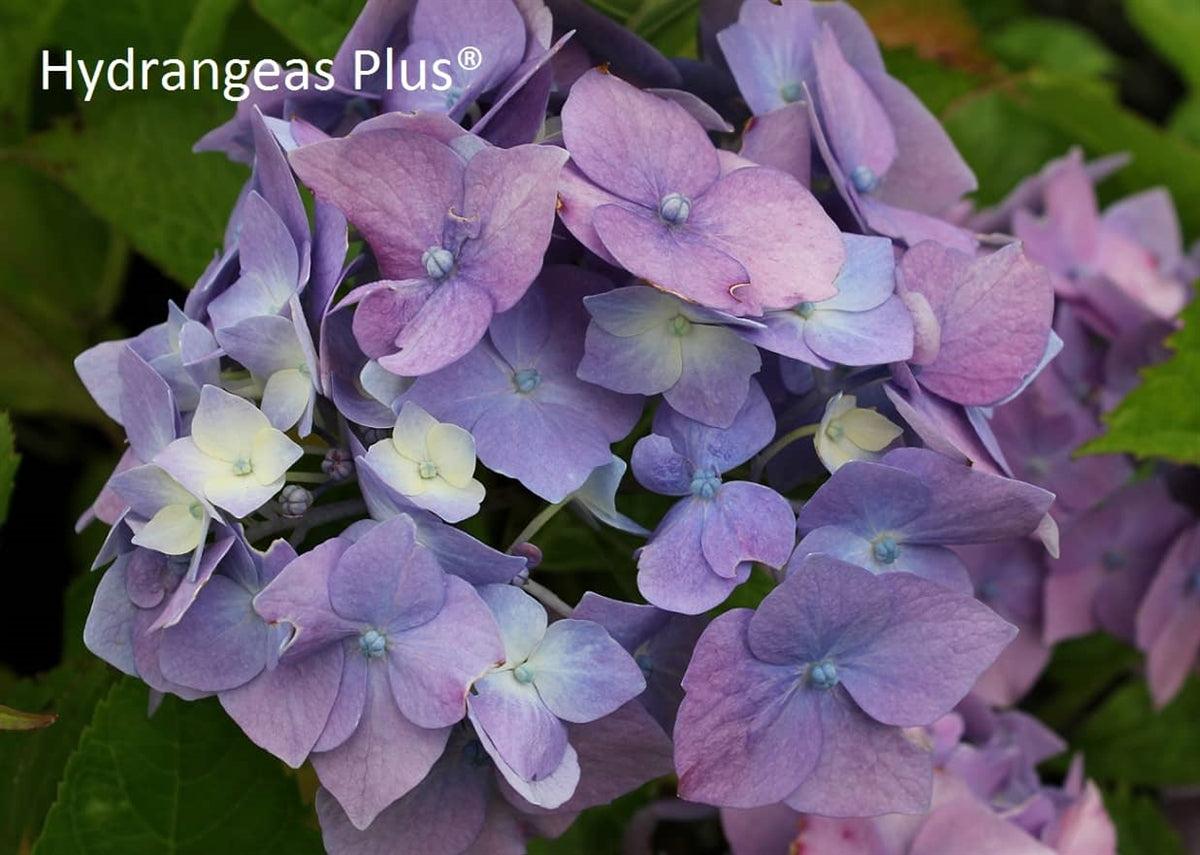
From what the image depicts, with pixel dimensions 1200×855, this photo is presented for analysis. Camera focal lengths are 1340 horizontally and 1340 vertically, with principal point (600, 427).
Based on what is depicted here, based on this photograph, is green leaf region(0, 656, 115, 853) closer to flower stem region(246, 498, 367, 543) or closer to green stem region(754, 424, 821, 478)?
flower stem region(246, 498, 367, 543)

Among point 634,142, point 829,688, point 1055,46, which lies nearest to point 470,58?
point 634,142

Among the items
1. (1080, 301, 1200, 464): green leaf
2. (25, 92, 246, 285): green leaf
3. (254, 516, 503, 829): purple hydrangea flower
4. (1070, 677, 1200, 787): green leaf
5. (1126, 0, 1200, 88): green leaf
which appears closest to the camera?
(254, 516, 503, 829): purple hydrangea flower

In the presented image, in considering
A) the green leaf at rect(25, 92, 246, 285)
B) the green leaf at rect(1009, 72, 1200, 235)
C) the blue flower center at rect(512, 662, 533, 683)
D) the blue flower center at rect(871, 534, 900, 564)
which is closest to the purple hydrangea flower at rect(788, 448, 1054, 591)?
the blue flower center at rect(871, 534, 900, 564)

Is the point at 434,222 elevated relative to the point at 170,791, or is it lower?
elevated

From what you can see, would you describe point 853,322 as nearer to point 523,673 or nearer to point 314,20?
point 523,673

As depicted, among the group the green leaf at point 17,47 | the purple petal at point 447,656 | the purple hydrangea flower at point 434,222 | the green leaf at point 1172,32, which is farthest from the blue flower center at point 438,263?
the green leaf at point 1172,32

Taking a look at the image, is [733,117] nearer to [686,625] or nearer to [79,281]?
[686,625]
